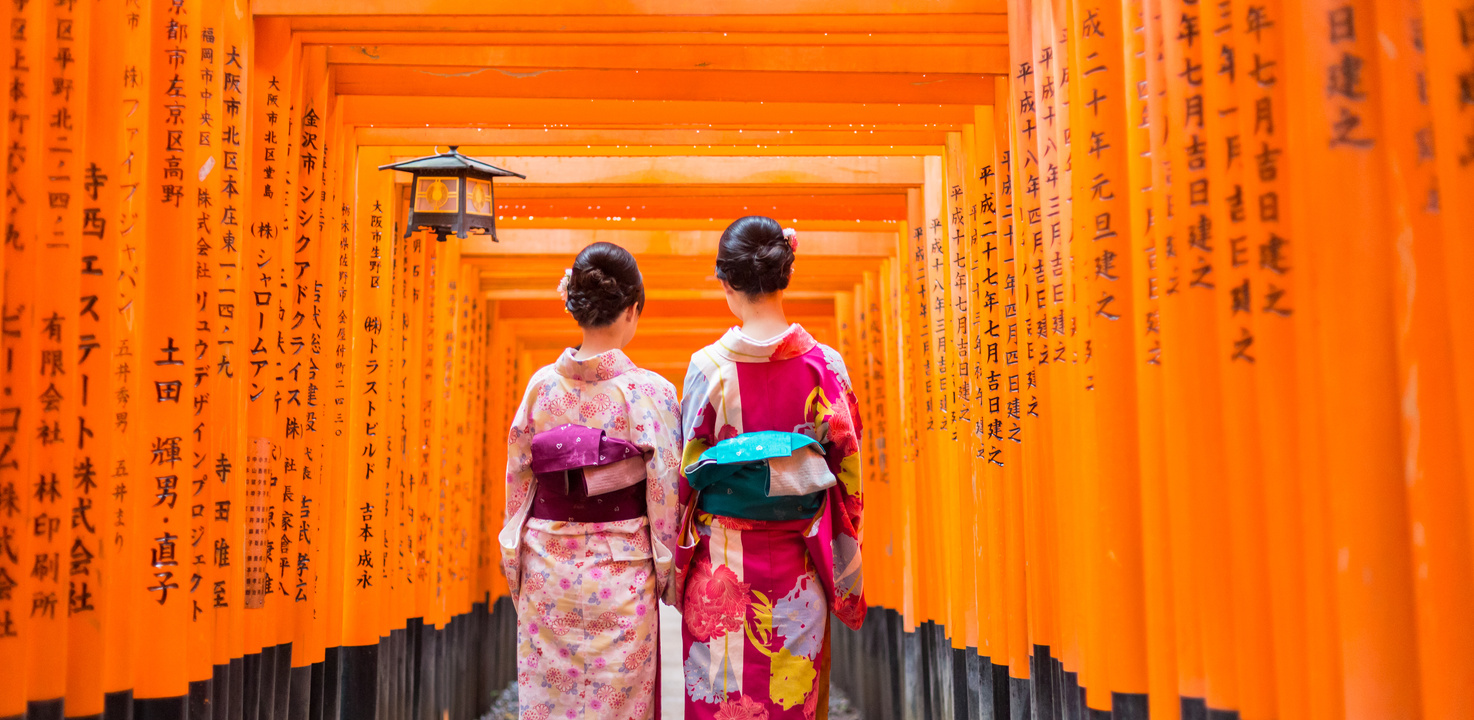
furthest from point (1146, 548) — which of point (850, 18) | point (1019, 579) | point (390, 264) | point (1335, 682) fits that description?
point (390, 264)

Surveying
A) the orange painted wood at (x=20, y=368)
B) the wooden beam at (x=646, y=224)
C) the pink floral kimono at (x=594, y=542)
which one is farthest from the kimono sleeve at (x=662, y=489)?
the wooden beam at (x=646, y=224)

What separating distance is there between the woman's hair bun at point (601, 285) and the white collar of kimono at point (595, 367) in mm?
139

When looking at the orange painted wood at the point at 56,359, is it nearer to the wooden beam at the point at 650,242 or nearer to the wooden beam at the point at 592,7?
the wooden beam at the point at 592,7

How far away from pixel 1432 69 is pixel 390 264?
5.49 meters

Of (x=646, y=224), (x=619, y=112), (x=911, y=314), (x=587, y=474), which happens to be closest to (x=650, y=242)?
(x=646, y=224)

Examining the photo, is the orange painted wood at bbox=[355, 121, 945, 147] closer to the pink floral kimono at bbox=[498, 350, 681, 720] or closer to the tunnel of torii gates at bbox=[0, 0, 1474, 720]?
the tunnel of torii gates at bbox=[0, 0, 1474, 720]

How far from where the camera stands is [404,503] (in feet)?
22.1

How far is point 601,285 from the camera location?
4352 millimetres

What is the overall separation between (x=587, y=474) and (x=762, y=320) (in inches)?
36.1

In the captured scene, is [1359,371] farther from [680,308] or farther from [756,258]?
[680,308]

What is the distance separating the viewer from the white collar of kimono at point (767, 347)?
4.04 meters

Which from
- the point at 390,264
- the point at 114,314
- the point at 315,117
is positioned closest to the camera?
the point at 114,314

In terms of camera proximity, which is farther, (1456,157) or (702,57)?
(702,57)

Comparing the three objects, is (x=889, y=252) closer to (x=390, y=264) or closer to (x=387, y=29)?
(x=390, y=264)
